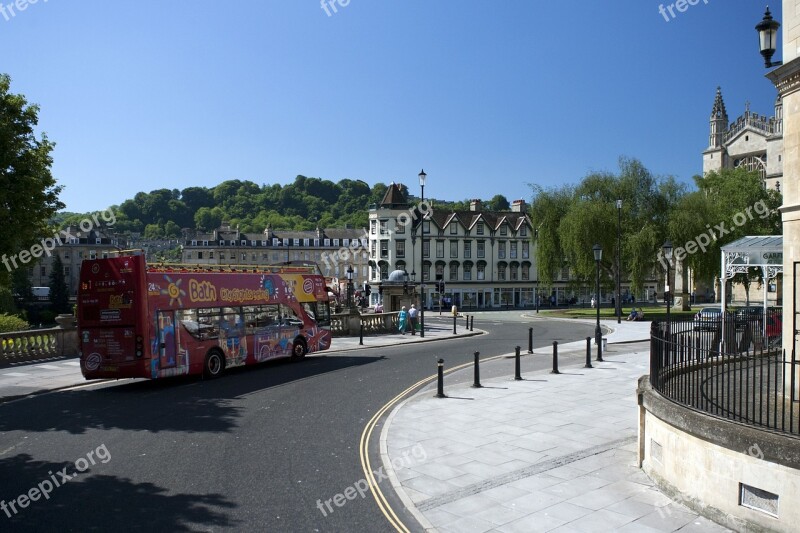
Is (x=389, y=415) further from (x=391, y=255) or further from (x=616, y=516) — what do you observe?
(x=391, y=255)

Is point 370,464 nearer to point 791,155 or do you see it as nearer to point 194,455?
point 194,455

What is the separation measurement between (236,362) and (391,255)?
5779 cm

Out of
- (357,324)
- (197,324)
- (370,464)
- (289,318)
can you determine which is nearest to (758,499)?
(370,464)

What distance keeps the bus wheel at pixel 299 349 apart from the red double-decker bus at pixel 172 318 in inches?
39.4

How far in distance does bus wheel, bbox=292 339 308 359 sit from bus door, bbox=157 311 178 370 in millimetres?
5741

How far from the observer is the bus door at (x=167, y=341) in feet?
52.1

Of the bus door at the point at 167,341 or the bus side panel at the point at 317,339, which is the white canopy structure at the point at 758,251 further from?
the bus door at the point at 167,341

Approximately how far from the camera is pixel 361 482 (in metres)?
8.62

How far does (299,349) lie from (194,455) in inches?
476

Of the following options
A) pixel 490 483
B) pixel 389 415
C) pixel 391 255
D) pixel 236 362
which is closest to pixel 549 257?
pixel 391 255

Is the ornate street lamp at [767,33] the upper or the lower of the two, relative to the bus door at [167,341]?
upper

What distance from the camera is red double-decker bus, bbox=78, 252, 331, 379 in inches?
611

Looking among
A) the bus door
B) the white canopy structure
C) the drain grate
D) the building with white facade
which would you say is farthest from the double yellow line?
the building with white facade

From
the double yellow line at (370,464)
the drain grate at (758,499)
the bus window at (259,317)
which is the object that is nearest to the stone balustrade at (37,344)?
the bus window at (259,317)
